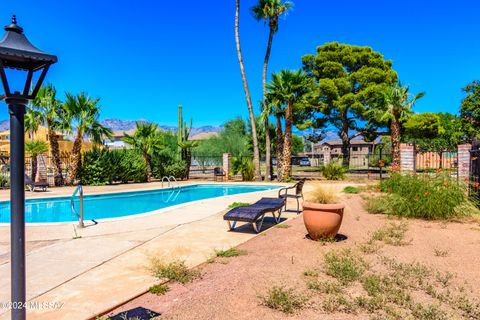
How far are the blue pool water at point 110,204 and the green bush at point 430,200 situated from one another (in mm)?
7844

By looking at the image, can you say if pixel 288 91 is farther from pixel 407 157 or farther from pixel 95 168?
→ pixel 95 168

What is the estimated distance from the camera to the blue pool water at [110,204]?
420 inches

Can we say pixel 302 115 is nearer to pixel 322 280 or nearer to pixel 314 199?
pixel 314 199

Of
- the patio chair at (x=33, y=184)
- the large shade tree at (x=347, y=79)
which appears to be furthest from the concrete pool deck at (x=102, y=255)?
the large shade tree at (x=347, y=79)

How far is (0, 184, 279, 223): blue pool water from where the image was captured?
420 inches

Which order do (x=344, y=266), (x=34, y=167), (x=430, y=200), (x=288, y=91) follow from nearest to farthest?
(x=344, y=266)
(x=430, y=200)
(x=34, y=167)
(x=288, y=91)

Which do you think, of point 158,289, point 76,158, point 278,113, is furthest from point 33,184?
point 158,289

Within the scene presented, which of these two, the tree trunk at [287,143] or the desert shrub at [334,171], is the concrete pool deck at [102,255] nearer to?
the tree trunk at [287,143]

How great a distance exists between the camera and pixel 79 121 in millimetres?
17562

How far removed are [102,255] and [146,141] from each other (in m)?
15.4

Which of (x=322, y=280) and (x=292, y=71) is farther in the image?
(x=292, y=71)

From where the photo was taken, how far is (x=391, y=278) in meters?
4.19

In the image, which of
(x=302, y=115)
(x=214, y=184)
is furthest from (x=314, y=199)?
(x=302, y=115)

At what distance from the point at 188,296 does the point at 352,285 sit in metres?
1.88
